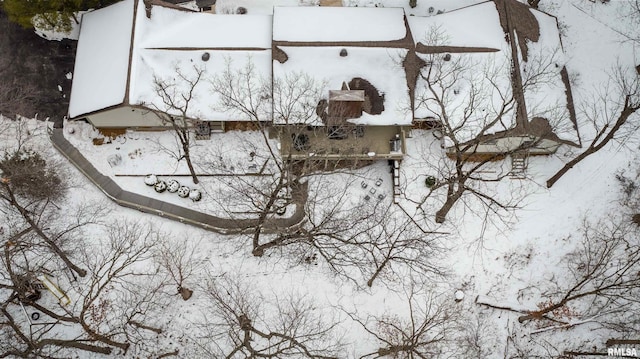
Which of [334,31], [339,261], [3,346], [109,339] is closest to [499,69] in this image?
[334,31]

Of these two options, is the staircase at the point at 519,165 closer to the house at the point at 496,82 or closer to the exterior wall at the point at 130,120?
the house at the point at 496,82

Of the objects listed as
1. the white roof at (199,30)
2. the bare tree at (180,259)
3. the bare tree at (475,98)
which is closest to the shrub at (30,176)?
the bare tree at (180,259)

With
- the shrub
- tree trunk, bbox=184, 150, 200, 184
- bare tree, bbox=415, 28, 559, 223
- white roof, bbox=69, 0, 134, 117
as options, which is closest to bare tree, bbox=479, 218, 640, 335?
bare tree, bbox=415, 28, 559, 223

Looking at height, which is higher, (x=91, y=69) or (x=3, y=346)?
(x=91, y=69)

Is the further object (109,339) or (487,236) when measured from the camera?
(487,236)

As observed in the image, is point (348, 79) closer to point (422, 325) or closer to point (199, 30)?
point (199, 30)

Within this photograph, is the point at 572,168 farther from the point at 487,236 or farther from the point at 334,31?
the point at 334,31
